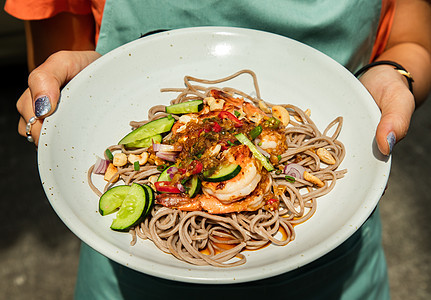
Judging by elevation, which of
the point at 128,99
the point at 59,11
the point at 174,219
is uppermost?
the point at 59,11

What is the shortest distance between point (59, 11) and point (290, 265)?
2764 mm

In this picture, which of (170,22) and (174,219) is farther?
(170,22)

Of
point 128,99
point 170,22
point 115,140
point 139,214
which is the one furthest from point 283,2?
point 139,214

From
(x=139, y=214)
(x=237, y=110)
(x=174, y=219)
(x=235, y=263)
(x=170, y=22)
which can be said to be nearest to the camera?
(x=235, y=263)

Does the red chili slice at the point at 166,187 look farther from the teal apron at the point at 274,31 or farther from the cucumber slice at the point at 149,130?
the teal apron at the point at 274,31

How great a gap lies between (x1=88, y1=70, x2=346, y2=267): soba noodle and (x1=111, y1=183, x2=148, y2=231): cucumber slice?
81 mm

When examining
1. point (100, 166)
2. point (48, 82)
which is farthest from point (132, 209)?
point (48, 82)

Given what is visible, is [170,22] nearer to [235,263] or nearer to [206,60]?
[206,60]

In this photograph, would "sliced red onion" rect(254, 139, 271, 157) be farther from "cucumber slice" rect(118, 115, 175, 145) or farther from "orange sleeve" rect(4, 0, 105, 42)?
"orange sleeve" rect(4, 0, 105, 42)

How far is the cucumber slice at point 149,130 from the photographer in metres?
3.00

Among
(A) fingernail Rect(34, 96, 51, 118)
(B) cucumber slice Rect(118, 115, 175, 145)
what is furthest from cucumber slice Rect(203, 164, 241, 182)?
(A) fingernail Rect(34, 96, 51, 118)

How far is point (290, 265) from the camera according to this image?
2096mm

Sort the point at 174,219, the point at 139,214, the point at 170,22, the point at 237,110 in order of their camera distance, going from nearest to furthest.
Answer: the point at 139,214
the point at 174,219
the point at 237,110
the point at 170,22

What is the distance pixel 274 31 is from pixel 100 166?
1.76 meters
